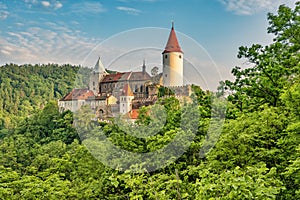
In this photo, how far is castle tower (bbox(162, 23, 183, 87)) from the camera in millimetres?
15102

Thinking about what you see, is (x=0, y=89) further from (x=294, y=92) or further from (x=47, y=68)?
(x=294, y=92)

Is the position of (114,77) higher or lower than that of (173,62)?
higher

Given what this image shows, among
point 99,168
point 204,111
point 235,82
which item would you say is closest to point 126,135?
point 99,168

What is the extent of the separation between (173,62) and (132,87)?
53.1 ft

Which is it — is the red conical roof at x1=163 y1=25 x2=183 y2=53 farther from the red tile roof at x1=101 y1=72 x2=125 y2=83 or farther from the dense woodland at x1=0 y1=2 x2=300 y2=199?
the red tile roof at x1=101 y1=72 x2=125 y2=83

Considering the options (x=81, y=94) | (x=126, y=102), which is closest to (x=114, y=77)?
(x=126, y=102)

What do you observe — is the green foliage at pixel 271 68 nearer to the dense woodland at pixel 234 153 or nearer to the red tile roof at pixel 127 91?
the dense woodland at pixel 234 153

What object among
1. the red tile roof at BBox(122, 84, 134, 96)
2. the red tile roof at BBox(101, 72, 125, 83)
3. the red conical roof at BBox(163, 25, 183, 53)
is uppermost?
the red tile roof at BBox(101, 72, 125, 83)

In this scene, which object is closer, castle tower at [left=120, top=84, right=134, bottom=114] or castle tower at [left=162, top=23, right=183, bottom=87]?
castle tower at [left=162, top=23, right=183, bottom=87]

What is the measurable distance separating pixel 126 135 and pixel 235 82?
510cm

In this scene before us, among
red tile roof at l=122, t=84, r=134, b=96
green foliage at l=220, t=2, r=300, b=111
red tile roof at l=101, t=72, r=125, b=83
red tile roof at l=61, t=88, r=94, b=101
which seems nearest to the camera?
green foliage at l=220, t=2, r=300, b=111

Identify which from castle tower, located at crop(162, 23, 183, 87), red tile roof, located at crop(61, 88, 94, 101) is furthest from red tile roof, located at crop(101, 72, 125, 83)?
castle tower, located at crop(162, 23, 183, 87)

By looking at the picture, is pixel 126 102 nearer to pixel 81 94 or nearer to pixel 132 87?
pixel 132 87

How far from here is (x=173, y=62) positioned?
55.5 ft
